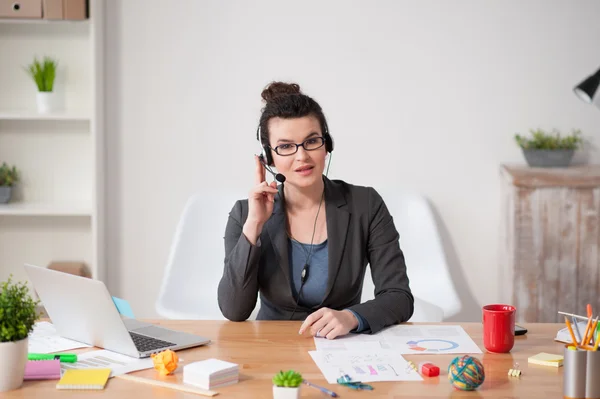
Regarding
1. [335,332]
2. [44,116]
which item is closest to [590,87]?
[335,332]

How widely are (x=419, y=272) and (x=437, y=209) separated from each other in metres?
0.39

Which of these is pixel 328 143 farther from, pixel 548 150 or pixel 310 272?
pixel 548 150

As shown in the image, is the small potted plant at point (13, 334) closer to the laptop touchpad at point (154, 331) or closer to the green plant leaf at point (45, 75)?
the laptop touchpad at point (154, 331)

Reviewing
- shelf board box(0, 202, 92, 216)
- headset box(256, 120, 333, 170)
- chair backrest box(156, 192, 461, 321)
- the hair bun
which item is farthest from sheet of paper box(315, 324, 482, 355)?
shelf board box(0, 202, 92, 216)

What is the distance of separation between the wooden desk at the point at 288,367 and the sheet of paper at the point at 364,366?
0.02 metres

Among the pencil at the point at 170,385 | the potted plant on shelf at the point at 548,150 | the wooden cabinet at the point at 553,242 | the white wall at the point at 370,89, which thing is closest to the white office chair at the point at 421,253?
the white wall at the point at 370,89

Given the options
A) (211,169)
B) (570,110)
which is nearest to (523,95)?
(570,110)

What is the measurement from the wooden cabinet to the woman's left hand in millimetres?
1590

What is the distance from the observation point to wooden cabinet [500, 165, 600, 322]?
3277 mm

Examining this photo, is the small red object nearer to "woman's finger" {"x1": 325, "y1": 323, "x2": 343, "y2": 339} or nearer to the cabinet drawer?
"woman's finger" {"x1": 325, "y1": 323, "x2": 343, "y2": 339}

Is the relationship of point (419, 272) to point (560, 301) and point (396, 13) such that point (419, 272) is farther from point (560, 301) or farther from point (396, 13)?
point (396, 13)

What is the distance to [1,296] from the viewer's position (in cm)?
154

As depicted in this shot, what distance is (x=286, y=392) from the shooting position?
1446 millimetres

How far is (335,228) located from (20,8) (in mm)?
1978
